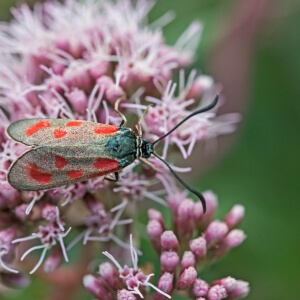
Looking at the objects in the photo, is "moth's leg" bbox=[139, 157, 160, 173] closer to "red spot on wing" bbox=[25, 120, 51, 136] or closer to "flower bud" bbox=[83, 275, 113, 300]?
"red spot on wing" bbox=[25, 120, 51, 136]

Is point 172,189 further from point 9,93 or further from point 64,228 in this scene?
point 9,93

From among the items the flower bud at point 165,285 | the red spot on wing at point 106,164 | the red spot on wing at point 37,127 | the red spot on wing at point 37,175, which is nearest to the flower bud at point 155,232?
the flower bud at point 165,285

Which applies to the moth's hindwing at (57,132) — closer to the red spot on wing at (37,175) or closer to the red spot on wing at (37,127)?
the red spot on wing at (37,127)

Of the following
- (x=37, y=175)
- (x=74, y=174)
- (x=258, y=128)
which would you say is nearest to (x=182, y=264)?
(x=74, y=174)

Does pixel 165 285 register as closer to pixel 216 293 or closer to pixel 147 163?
pixel 216 293

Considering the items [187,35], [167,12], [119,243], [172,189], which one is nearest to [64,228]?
[119,243]

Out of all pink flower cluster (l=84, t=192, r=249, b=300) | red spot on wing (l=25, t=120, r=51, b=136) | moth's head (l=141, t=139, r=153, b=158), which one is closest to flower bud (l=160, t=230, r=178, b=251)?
pink flower cluster (l=84, t=192, r=249, b=300)
